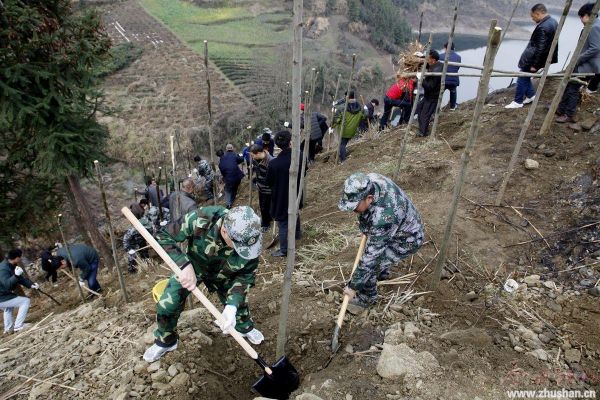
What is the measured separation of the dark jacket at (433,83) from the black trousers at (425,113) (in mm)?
167

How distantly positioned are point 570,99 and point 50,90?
27.5ft

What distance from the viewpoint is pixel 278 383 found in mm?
2842

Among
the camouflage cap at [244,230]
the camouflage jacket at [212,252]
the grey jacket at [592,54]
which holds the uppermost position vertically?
the grey jacket at [592,54]

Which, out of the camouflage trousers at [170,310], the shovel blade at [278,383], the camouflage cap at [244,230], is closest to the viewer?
the camouflage cap at [244,230]

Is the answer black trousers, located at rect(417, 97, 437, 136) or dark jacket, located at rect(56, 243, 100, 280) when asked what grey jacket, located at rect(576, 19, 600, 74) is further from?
dark jacket, located at rect(56, 243, 100, 280)

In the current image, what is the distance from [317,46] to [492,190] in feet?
117

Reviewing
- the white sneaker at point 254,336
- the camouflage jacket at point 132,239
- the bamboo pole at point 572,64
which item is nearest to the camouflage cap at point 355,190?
the white sneaker at point 254,336

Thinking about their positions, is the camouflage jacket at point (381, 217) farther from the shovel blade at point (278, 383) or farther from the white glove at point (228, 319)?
the white glove at point (228, 319)

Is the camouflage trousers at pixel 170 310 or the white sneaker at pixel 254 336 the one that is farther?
the white sneaker at pixel 254 336

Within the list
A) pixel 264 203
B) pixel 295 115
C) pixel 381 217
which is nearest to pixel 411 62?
pixel 264 203

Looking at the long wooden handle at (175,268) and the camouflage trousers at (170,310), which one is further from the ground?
the long wooden handle at (175,268)

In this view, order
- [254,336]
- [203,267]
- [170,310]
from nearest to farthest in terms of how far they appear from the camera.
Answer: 1. [170,310]
2. [203,267]
3. [254,336]

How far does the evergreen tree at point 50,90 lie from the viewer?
5918 millimetres

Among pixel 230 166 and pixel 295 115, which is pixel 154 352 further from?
pixel 230 166
